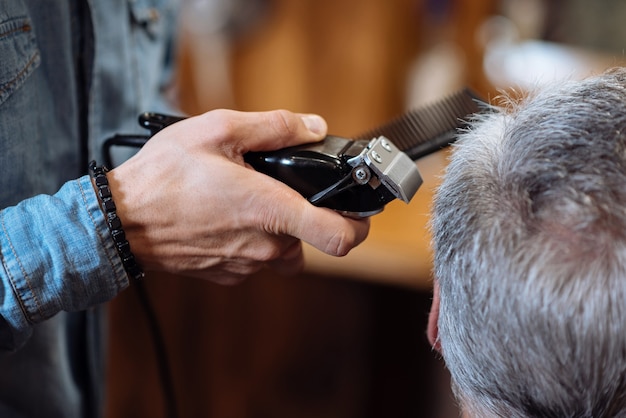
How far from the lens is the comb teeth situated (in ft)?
2.89

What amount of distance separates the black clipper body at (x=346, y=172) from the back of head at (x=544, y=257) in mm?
76

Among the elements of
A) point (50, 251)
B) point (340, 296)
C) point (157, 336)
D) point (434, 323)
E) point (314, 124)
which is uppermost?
point (314, 124)

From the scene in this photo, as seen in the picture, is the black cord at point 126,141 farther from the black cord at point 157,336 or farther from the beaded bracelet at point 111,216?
the black cord at point 157,336

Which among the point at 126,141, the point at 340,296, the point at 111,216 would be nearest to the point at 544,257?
the point at 111,216

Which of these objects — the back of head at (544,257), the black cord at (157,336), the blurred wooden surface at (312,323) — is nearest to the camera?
the back of head at (544,257)

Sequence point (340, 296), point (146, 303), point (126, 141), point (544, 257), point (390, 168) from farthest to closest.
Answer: point (340, 296)
point (146, 303)
point (126, 141)
point (390, 168)
point (544, 257)

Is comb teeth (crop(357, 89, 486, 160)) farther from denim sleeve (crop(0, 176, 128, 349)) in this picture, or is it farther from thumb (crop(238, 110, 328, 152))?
denim sleeve (crop(0, 176, 128, 349))

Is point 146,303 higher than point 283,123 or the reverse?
the reverse

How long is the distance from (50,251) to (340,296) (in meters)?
1.34

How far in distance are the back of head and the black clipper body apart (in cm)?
8

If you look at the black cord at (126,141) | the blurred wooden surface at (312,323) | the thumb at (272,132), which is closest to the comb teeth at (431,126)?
the thumb at (272,132)

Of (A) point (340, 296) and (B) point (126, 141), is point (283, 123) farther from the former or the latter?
(A) point (340, 296)

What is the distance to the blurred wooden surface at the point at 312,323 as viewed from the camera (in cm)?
203

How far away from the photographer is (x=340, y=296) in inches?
79.1
